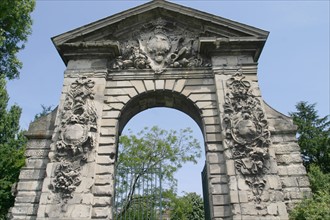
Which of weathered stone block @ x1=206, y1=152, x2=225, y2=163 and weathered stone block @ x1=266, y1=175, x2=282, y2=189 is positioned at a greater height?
weathered stone block @ x1=206, y1=152, x2=225, y2=163

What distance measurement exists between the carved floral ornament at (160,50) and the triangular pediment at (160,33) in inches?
1.0

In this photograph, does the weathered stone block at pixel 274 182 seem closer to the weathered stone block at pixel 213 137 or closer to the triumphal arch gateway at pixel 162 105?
the triumphal arch gateway at pixel 162 105

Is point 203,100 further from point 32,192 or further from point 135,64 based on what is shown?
point 32,192

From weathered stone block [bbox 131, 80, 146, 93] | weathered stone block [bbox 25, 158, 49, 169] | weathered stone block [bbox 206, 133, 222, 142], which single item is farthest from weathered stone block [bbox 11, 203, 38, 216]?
weathered stone block [bbox 206, 133, 222, 142]

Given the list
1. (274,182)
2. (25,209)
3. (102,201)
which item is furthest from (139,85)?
(274,182)

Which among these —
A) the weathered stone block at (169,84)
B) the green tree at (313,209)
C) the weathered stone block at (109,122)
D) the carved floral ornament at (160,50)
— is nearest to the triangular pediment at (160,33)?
the carved floral ornament at (160,50)

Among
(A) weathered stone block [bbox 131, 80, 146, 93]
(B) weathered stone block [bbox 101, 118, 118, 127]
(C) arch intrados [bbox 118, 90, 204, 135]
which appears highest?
(A) weathered stone block [bbox 131, 80, 146, 93]

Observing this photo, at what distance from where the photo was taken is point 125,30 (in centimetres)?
898

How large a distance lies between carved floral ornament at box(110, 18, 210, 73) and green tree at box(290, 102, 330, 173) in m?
12.7

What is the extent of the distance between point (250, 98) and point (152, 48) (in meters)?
3.15

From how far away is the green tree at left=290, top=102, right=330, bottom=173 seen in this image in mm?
17625

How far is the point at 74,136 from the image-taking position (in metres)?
7.03

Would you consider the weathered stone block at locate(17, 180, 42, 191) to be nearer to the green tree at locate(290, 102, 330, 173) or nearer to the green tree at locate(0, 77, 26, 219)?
the green tree at locate(0, 77, 26, 219)

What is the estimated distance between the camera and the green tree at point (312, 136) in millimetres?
17625
